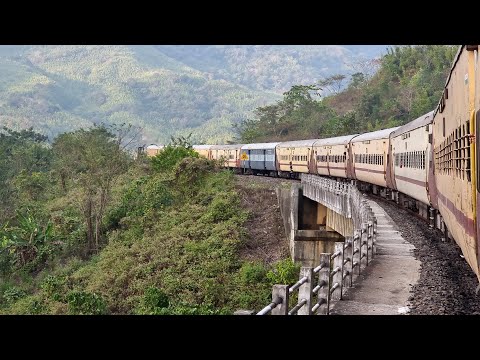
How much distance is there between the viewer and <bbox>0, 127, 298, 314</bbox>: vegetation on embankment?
21.9 metres

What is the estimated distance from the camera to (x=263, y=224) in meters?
29.8

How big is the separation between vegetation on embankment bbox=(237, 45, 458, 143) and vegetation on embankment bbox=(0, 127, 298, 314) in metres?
28.7

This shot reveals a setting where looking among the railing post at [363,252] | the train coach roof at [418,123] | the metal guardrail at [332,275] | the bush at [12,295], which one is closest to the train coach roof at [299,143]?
the train coach roof at [418,123]

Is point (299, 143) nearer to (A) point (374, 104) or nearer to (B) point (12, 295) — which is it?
(B) point (12, 295)

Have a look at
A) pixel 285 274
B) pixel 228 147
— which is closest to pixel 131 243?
pixel 285 274

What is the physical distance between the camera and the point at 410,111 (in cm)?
6444

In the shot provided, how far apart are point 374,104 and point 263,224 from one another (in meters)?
48.1

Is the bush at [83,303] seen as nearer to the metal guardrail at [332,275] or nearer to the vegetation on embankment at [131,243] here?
the vegetation on embankment at [131,243]

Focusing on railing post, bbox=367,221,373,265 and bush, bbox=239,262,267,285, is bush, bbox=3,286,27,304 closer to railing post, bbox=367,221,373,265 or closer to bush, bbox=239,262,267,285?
bush, bbox=239,262,267,285

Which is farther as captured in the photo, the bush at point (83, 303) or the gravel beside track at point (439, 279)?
the bush at point (83, 303)

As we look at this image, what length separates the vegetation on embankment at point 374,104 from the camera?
6456cm

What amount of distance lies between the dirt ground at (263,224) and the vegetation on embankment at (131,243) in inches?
18.9
